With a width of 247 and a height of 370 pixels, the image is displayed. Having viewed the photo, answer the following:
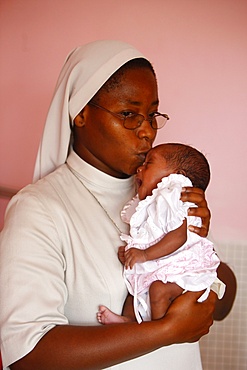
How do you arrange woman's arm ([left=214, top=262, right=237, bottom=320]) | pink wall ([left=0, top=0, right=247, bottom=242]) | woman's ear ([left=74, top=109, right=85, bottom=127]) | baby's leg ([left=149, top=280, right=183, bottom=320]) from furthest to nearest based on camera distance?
pink wall ([left=0, top=0, right=247, bottom=242]) < woman's arm ([left=214, top=262, right=237, bottom=320]) < woman's ear ([left=74, top=109, right=85, bottom=127]) < baby's leg ([left=149, top=280, right=183, bottom=320])

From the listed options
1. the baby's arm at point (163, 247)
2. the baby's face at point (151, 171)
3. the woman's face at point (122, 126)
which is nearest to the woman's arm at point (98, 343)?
the baby's arm at point (163, 247)

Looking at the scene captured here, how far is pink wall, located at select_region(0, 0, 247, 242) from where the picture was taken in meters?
2.94

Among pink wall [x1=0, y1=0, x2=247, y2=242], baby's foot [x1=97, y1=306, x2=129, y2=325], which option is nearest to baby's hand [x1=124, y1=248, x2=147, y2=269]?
baby's foot [x1=97, y1=306, x2=129, y2=325]

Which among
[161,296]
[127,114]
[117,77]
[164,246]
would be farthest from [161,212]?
[117,77]

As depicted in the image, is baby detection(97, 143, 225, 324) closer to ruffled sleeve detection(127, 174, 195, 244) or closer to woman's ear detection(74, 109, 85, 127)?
ruffled sleeve detection(127, 174, 195, 244)

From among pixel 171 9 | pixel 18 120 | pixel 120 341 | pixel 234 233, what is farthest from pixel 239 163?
pixel 120 341

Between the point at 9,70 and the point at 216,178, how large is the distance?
125 centimetres

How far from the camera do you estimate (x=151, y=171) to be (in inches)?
64.3

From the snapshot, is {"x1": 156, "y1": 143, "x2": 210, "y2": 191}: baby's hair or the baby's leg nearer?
the baby's leg

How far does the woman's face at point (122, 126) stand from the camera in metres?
1.69

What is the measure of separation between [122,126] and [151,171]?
16cm

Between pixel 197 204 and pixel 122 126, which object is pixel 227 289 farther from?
pixel 122 126

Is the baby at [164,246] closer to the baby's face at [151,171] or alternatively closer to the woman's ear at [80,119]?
the baby's face at [151,171]

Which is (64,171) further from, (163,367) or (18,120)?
(18,120)
